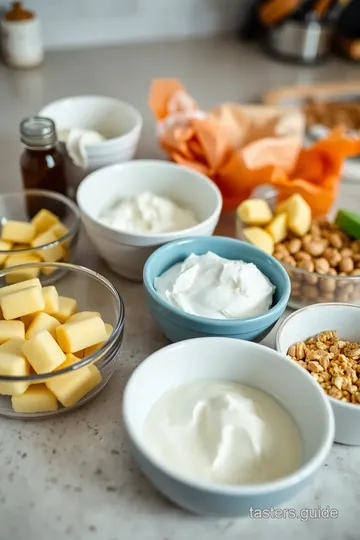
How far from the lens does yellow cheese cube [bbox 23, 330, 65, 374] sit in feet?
2.28

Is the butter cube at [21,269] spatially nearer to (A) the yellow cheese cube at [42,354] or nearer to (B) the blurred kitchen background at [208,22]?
(A) the yellow cheese cube at [42,354]

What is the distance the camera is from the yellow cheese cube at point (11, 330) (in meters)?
0.75

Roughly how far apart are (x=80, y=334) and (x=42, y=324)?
6cm

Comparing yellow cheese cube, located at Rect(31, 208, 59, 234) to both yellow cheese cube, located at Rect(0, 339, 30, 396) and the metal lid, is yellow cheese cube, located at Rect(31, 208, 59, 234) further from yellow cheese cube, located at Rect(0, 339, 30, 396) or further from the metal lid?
yellow cheese cube, located at Rect(0, 339, 30, 396)

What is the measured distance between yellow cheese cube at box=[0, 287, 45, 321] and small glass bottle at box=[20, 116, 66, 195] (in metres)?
0.29

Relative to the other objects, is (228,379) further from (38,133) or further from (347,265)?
(38,133)

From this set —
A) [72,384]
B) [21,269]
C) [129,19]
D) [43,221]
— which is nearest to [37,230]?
[43,221]

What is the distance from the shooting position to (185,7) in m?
1.67

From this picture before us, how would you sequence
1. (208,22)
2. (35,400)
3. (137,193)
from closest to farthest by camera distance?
1. (35,400)
2. (137,193)
3. (208,22)

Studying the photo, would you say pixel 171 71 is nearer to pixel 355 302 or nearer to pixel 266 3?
pixel 266 3

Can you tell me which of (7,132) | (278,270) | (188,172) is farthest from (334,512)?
(7,132)

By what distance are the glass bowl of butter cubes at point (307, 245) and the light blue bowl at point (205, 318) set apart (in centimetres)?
5

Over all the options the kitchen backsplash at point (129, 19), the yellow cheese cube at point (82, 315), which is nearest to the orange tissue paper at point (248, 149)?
the yellow cheese cube at point (82, 315)

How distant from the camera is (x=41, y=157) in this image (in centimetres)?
98
